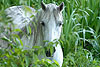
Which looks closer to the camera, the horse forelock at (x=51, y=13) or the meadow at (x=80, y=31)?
the horse forelock at (x=51, y=13)

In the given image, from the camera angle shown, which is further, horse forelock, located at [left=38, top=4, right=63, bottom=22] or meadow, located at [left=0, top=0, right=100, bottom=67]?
meadow, located at [left=0, top=0, right=100, bottom=67]

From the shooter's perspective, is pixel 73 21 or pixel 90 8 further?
pixel 90 8

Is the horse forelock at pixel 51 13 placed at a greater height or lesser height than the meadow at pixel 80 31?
greater

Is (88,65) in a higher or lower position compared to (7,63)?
lower

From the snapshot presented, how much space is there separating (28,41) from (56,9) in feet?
2.39

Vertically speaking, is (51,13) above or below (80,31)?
above

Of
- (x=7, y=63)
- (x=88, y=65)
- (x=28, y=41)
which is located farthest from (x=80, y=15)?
(x=7, y=63)

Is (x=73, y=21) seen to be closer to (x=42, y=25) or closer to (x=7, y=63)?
(x=42, y=25)

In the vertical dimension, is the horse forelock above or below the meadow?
above

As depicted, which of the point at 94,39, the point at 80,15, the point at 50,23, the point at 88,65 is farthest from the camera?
the point at 80,15

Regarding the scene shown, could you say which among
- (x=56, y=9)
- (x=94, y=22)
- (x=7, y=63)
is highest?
(x=56, y=9)

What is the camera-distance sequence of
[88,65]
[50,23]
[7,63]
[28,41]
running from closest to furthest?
1. [7,63]
2. [50,23]
3. [28,41]
4. [88,65]

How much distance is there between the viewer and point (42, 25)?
11.5 ft

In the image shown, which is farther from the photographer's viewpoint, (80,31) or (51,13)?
(80,31)
